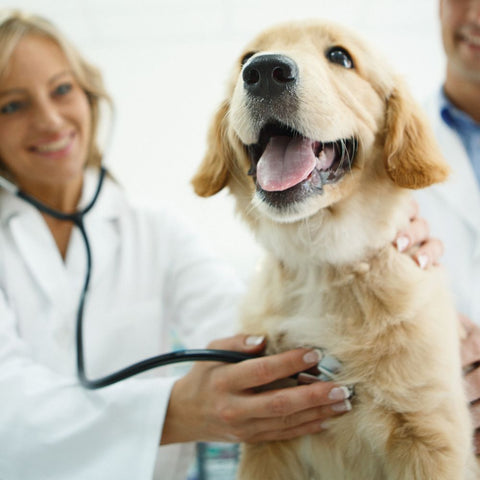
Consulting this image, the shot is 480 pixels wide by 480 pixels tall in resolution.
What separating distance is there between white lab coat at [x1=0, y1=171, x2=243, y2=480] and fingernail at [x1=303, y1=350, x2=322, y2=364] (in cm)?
33

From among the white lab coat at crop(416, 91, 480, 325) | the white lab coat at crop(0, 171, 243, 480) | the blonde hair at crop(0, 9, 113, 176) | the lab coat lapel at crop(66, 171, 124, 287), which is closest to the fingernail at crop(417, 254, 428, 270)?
the white lab coat at crop(416, 91, 480, 325)

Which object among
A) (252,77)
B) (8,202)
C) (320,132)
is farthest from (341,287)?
(8,202)

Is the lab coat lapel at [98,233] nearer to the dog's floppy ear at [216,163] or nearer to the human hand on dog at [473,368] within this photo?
the dog's floppy ear at [216,163]

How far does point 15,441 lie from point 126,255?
1.88ft

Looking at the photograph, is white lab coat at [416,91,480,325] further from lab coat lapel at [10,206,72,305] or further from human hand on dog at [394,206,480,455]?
lab coat lapel at [10,206,72,305]

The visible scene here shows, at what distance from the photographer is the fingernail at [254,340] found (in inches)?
37.8

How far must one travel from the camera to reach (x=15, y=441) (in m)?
0.99

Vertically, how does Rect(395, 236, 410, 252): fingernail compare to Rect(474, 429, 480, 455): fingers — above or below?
above

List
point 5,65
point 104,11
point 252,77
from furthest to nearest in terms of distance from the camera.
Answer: point 104,11
point 5,65
point 252,77

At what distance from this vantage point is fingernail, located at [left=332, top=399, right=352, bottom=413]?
86 cm

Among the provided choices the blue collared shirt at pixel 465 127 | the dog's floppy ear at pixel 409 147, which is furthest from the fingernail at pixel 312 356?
the blue collared shirt at pixel 465 127

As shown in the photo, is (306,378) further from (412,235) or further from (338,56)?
(338,56)

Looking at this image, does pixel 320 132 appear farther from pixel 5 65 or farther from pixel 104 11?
pixel 104 11

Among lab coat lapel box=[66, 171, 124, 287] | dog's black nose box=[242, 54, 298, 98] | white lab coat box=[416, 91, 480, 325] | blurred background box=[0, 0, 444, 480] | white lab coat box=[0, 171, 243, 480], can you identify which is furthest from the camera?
blurred background box=[0, 0, 444, 480]
